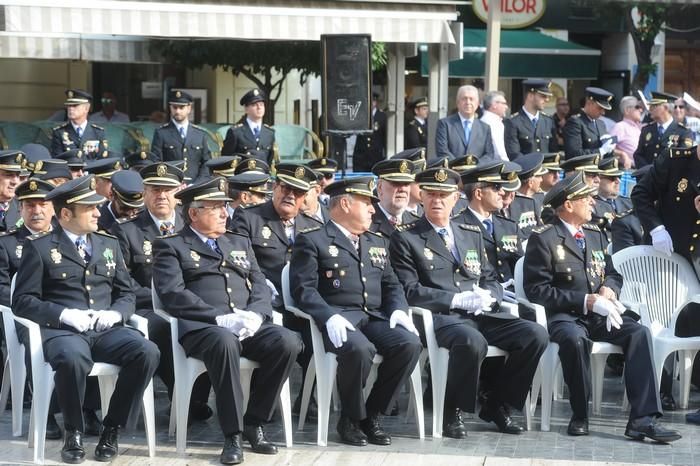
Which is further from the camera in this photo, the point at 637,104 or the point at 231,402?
the point at 637,104

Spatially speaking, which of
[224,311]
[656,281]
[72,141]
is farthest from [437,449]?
[72,141]

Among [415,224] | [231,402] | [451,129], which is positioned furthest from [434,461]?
[451,129]

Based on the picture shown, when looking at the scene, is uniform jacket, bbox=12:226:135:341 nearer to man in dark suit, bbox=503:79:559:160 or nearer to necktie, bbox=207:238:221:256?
necktie, bbox=207:238:221:256

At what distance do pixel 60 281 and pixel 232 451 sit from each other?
136 cm

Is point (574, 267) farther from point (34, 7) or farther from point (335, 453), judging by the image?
point (34, 7)

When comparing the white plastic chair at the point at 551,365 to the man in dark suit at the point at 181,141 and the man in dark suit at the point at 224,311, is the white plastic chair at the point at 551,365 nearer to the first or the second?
the man in dark suit at the point at 224,311

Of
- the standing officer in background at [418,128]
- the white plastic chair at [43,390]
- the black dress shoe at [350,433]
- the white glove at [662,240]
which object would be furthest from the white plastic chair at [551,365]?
the standing officer in background at [418,128]

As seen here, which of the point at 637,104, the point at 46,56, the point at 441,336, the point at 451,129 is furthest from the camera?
the point at 46,56

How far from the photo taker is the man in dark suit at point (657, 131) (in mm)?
13164

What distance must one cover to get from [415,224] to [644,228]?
1.74 m

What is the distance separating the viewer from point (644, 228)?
9070 mm

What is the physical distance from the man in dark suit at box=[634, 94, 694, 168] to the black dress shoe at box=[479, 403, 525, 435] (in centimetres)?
577

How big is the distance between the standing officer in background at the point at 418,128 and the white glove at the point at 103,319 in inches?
335

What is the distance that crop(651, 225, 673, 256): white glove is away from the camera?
345 inches
